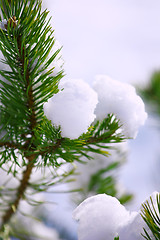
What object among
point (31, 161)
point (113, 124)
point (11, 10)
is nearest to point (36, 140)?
point (31, 161)

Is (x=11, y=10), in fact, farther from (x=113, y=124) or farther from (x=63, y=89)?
(x=113, y=124)

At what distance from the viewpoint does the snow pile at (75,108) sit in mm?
589

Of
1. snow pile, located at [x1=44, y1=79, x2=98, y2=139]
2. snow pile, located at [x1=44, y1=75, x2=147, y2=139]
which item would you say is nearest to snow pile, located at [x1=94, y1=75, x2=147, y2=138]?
snow pile, located at [x1=44, y1=75, x2=147, y2=139]

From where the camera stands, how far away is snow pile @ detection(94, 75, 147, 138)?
702mm

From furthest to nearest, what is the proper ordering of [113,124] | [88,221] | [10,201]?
[10,201] < [113,124] < [88,221]

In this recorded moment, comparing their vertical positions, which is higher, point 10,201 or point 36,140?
point 36,140

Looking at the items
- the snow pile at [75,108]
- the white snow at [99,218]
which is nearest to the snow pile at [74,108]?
the snow pile at [75,108]

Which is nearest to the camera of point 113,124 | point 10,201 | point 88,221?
point 88,221

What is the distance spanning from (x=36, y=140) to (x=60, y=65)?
18 cm

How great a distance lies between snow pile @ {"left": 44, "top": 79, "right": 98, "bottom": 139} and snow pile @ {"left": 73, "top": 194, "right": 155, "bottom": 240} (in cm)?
15

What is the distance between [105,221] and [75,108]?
237 mm

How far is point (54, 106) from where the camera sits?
60 cm

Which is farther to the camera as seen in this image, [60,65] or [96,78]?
[96,78]

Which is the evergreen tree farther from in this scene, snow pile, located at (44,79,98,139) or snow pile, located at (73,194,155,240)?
snow pile, located at (73,194,155,240)
